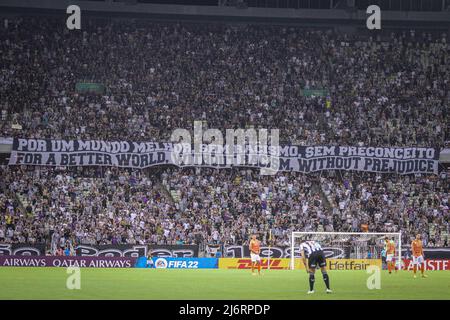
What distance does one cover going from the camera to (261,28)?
234ft

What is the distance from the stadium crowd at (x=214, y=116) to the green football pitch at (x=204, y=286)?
13.4 meters

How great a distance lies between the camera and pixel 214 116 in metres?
61.9

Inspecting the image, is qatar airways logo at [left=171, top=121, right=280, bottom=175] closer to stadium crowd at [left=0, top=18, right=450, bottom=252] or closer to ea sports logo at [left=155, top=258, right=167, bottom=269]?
stadium crowd at [left=0, top=18, right=450, bottom=252]

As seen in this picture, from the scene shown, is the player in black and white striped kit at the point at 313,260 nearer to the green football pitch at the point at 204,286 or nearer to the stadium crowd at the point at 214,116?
the green football pitch at the point at 204,286

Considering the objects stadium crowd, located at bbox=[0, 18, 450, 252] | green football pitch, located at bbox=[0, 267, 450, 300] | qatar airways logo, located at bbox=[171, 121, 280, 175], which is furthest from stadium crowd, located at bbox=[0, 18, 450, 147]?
green football pitch, located at bbox=[0, 267, 450, 300]

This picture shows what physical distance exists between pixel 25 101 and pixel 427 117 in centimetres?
2884

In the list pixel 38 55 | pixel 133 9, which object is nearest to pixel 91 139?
pixel 38 55

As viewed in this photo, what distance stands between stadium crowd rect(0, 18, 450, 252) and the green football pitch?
44.0 feet

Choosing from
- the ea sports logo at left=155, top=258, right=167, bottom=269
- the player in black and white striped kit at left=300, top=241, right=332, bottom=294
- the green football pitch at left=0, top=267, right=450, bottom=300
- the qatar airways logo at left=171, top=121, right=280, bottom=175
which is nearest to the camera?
the green football pitch at left=0, top=267, right=450, bottom=300

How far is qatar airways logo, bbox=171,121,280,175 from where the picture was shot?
2283 inches

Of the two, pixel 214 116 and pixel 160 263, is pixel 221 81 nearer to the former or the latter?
pixel 214 116

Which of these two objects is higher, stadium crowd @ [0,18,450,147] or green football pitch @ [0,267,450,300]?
stadium crowd @ [0,18,450,147]
